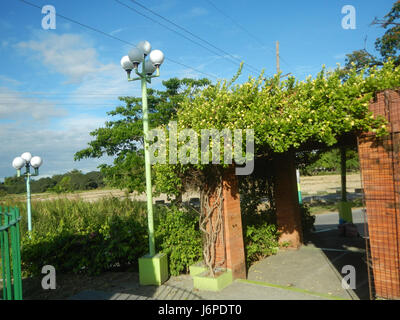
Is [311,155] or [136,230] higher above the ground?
[311,155]

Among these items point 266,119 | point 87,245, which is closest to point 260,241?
point 266,119

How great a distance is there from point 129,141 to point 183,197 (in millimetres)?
9863

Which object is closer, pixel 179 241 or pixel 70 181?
pixel 179 241

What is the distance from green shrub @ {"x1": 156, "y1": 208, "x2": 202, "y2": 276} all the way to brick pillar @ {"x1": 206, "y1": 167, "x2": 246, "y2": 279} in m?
0.91

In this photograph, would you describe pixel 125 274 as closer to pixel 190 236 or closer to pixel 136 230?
pixel 136 230

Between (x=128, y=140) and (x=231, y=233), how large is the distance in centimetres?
1123

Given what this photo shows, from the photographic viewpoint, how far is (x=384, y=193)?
450 centimetres

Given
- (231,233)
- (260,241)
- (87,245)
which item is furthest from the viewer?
(260,241)

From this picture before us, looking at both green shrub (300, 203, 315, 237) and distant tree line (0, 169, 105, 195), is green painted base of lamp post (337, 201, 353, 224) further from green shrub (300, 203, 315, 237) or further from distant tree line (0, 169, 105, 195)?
distant tree line (0, 169, 105, 195)

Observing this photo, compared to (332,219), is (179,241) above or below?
above

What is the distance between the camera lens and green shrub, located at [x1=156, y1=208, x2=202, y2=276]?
692 centimetres

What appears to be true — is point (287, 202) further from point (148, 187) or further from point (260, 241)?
point (148, 187)

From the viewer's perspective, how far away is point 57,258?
7984mm
